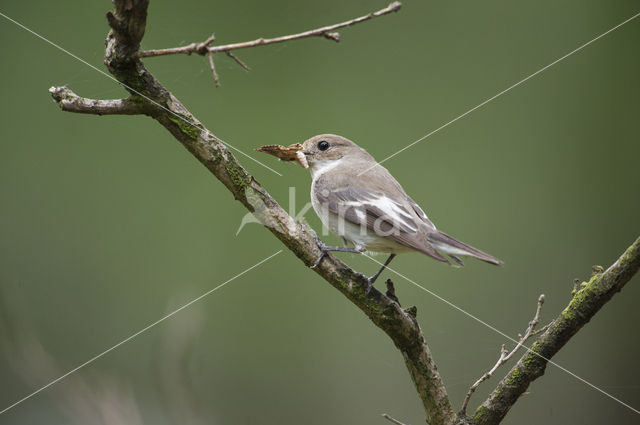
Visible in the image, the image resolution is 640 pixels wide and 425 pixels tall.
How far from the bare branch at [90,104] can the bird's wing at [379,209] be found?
875mm

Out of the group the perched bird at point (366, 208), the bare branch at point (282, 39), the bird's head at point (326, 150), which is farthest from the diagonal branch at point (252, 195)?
the bird's head at point (326, 150)

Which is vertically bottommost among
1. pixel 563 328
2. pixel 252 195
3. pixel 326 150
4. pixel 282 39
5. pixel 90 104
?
pixel 563 328

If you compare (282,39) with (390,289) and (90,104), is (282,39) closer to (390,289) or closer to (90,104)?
(90,104)

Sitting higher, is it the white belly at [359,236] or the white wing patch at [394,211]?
the white wing patch at [394,211]

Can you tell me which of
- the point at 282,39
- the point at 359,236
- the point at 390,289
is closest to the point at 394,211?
the point at 359,236

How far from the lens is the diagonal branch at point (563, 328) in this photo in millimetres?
1386

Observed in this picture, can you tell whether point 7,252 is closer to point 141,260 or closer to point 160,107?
point 141,260

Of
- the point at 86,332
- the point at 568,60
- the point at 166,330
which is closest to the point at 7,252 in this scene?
the point at 86,332

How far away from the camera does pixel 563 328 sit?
1.48 metres

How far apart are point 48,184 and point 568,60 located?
3.30 metres

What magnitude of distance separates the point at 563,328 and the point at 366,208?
801 millimetres

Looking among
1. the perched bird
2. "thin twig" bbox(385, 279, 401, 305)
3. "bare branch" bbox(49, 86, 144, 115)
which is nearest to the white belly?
the perched bird

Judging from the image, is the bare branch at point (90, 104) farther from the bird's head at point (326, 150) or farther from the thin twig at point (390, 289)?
the bird's head at point (326, 150)

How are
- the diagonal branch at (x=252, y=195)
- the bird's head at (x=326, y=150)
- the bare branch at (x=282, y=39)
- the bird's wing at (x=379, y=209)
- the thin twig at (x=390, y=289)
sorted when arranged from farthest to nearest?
1. the bird's head at (x=326, y=150)
2. the bird's wing at (x=379, y=209)
3. the thin twig at (x=390, y=289)
4. the diagonal branch at (x=252, y=195)
5. the bare branch at (x=282, y=39)
